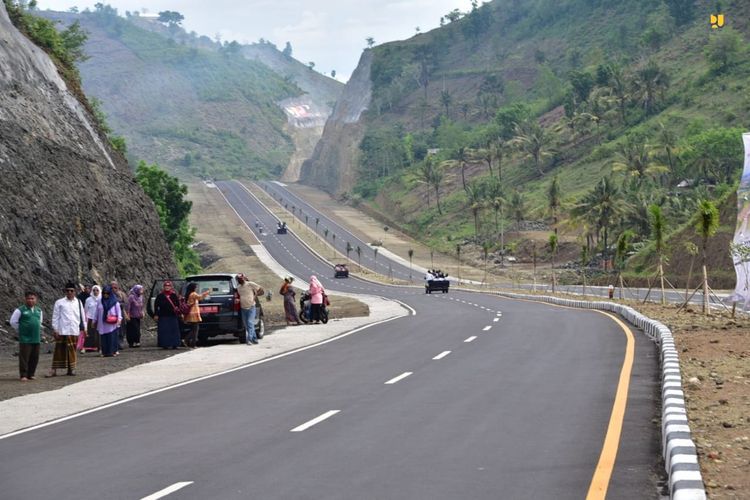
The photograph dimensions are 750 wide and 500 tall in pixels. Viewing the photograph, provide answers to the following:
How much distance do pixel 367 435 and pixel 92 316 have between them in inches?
613

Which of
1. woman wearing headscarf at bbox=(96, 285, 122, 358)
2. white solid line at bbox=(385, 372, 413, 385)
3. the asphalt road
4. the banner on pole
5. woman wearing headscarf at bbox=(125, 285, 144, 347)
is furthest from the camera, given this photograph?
the banner on pole

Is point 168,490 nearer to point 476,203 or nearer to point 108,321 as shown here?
point 108,321

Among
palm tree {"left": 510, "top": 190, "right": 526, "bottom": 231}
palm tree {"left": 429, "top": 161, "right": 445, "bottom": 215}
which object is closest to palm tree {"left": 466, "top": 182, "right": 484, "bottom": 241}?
palm tree {"left": 510, "top": 190, "right": 526, "bottom": 231}

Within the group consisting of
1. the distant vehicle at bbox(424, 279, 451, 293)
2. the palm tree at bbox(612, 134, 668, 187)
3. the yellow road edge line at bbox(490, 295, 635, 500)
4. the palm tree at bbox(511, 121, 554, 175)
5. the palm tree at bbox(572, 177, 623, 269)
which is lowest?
the distant vehicle at bbox(424, 279, 451, 293)

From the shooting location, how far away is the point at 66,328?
22.1 meters

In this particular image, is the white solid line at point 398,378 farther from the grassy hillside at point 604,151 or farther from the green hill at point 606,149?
the grassy hillside at point 604,151

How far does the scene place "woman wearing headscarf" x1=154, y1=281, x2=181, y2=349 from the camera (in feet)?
93.5

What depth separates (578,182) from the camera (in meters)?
136

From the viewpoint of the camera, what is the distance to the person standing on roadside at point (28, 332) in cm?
2125

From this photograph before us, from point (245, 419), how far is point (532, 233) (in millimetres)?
116740

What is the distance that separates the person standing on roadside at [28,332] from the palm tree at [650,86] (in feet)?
428

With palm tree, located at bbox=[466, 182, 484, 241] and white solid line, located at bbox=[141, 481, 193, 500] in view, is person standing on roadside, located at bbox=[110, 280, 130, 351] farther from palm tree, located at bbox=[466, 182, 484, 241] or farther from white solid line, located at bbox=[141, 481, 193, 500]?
palm tree, located at bbox=[466, 182, 484, 241]

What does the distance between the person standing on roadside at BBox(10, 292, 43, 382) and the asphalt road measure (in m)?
3.79

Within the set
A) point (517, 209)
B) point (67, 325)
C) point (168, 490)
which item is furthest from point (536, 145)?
point (168, 490)
